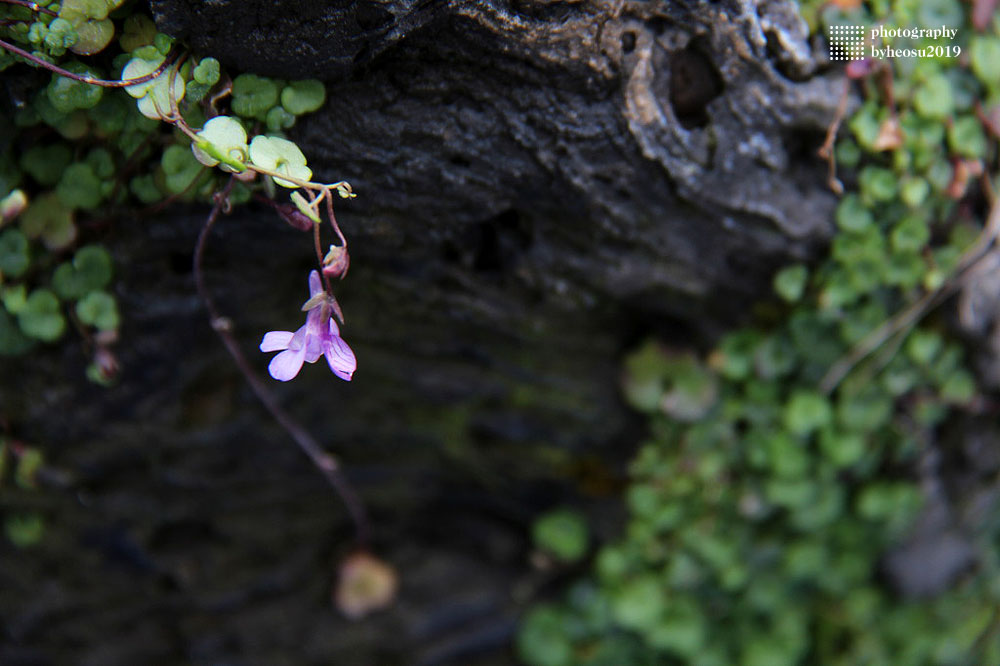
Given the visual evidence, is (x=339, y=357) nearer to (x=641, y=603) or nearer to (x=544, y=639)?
(x=641, y=603)

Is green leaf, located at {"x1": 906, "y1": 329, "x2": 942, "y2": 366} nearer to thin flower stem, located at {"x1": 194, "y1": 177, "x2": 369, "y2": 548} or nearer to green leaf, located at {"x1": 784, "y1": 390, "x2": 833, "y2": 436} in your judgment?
green leaf, located at {"x1": 784, "y1": 390, "x2": 833, "y2": 436}

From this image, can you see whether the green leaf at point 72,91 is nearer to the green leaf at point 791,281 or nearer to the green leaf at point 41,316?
the green leaf at point 41,316

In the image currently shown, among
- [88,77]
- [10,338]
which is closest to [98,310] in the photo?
[10,338]

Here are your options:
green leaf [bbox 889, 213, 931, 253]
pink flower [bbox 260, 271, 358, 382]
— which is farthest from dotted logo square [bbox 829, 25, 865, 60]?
pink flower [bbox 260, 271, 358, 382]

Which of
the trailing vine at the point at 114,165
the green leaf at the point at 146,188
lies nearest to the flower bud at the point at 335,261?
the trailing vine at the point at 114,165

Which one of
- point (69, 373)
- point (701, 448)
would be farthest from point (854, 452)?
point (69, 373)

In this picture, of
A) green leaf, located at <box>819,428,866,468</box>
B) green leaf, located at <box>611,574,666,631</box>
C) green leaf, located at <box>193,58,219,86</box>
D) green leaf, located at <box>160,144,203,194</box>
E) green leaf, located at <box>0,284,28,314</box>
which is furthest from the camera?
green leaf, located at <box>611,574,666,631</box>
